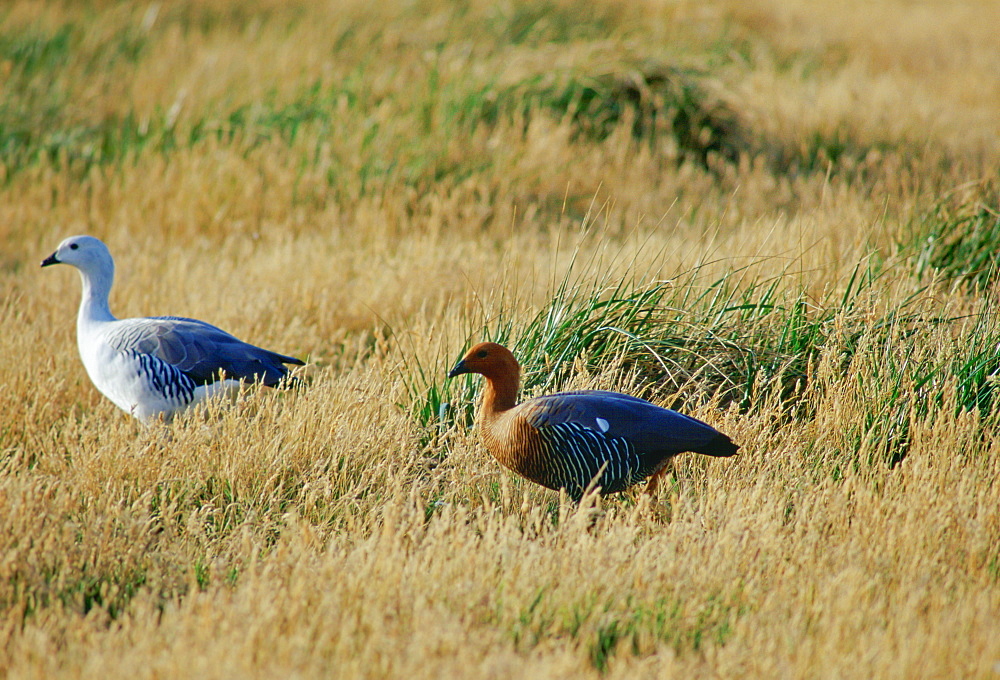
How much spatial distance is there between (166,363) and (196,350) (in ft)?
0.63

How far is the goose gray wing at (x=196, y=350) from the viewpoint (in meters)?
5.51

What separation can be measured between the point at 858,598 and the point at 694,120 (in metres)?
7.83

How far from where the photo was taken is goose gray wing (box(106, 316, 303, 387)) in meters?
5.51

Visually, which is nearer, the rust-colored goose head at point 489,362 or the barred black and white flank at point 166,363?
the rust-colored goose head at point 489,362

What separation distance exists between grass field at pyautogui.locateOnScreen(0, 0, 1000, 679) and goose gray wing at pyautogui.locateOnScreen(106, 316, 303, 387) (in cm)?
25

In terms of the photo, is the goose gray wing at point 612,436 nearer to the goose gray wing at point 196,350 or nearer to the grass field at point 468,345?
the grass field at point 468,345

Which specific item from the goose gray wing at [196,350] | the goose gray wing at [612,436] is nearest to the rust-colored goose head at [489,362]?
the goose gray wing at [612,436]

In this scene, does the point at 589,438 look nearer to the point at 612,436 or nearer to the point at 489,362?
the point at 612,436

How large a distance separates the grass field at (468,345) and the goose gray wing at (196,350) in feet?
0.82

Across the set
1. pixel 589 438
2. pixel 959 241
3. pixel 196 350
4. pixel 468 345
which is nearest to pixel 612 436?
pixel 589 438

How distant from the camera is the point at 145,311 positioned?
7.25 m

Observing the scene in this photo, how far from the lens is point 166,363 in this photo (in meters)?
5.46

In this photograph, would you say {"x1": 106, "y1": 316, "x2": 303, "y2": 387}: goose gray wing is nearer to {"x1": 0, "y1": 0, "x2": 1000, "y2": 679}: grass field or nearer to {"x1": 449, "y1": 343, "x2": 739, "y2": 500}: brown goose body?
{"x1": 0, "y1": 0, "x2": 1000, "y2": 679}: grass field

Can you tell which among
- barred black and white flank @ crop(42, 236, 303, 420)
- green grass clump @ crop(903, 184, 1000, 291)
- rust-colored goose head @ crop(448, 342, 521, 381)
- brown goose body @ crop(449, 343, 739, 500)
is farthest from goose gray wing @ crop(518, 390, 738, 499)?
green grass clump @ crop(903, 184, 1000, 291)
